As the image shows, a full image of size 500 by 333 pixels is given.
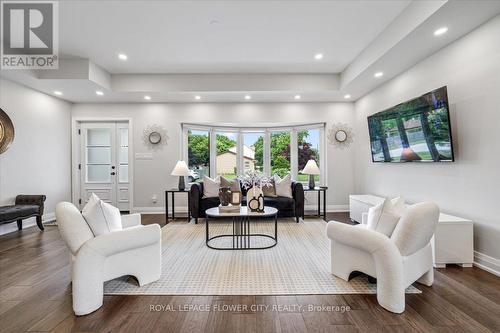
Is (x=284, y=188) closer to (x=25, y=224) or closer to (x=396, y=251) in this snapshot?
(x=396, y=251)

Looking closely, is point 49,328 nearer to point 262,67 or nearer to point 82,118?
point 262,67

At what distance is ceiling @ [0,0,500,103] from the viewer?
2781 mm

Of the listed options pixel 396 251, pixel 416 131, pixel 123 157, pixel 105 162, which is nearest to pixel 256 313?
pixel 396 251

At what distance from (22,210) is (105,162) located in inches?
82.8

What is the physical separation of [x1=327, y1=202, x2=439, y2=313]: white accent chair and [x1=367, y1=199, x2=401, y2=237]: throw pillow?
2.1 inches

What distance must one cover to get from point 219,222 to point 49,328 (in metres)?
3.21

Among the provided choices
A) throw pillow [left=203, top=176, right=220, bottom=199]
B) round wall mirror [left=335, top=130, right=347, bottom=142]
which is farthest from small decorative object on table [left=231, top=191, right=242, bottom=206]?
round wall mirror [left=335, top=130, right=347, bottom=142]

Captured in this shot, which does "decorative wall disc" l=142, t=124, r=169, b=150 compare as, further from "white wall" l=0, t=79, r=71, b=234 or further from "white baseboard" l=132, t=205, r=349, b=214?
"white wall" l=0, t=79, r=71, b=234

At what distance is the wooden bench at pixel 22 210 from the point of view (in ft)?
12.0

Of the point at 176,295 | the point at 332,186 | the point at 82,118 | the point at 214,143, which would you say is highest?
the point at 82,118

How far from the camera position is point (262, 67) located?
453 centimetres

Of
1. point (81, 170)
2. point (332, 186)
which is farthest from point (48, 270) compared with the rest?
point (332, 186)

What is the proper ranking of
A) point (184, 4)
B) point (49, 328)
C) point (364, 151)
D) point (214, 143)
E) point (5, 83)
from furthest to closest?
1. point (214, 143)
2. point (364, 151)
3. point (5, 83)
4. point (184, 4)
5. point (49, 328)

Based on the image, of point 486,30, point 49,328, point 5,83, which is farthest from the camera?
point 5,83
